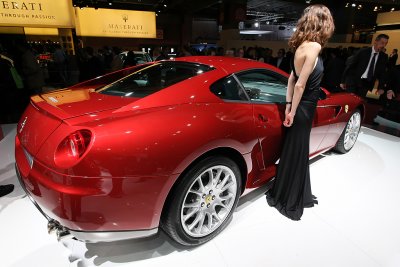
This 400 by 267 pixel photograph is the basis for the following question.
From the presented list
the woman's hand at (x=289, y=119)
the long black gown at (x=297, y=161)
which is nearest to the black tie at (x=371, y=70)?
the long black gown at (x=297, y=161)

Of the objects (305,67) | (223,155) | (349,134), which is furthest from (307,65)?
(349,134)

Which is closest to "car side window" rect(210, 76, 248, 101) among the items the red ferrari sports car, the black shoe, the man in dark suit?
the red ferrari sports car

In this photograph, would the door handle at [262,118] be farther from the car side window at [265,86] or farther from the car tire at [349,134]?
the car tire at [349,134]

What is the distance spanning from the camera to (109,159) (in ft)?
4.50

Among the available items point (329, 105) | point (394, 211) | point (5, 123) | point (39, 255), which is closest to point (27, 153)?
point (39, 255)

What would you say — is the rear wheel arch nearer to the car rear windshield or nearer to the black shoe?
the car rear windshield

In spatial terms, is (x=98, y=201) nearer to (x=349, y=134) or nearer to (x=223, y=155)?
(x=223, y=155)

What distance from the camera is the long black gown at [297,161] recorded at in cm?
218

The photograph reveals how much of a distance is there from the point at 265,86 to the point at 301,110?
1515 mm

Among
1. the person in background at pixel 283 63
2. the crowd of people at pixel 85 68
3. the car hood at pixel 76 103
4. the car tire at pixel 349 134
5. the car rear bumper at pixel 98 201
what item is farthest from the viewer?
the person in background at pixel 283 63

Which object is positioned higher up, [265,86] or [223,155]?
[265,86]

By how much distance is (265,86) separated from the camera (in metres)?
3.64

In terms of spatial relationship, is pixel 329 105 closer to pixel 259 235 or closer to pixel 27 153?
pixel 259 235

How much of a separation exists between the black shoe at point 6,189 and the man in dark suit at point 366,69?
529 centimetres
